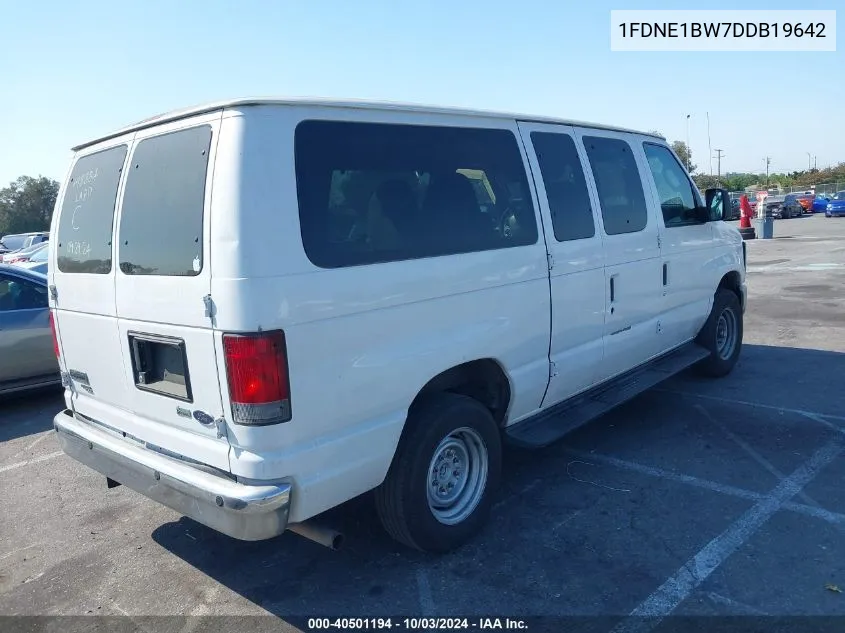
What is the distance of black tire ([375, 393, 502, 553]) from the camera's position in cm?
339

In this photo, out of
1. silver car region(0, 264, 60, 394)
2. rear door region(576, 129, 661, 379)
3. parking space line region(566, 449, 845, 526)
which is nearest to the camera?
parking space line region(566, 449, 845, 526)

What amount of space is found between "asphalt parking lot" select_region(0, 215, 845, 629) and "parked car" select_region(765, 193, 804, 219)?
1532 inches

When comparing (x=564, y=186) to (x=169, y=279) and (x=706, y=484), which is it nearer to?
(x=706, y=484)

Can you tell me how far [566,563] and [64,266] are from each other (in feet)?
10.6

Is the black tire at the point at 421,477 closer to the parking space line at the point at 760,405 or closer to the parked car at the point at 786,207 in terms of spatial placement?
the parking space line at the point at 760,405

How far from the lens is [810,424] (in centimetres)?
540

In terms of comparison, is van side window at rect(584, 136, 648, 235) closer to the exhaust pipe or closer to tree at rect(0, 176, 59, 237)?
the exhaust pipe

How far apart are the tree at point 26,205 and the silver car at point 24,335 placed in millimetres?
55595

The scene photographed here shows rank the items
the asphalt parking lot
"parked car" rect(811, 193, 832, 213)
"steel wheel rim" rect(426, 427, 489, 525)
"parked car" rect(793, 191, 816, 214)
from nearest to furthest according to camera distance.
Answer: the asphalt parking lot → "steel wheel rim" rect(426, 427, 489, 525) → "parked car" rect(793, 191, 816, 214) → "parked car" rect(811, 193, 832, 213)


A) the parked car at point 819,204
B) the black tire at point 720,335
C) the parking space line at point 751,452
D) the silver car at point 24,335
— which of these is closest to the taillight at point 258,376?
the parking space line at point 751,452

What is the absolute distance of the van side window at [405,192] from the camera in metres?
3.01

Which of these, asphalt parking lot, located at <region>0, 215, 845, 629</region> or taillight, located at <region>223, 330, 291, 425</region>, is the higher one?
taillight, located at <region>223, 330, 291, 425</region>

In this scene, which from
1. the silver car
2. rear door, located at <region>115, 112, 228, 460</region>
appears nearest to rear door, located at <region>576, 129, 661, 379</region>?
rear door, located at <region>115, 112, 228, 460</region>

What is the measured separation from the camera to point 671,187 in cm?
571
